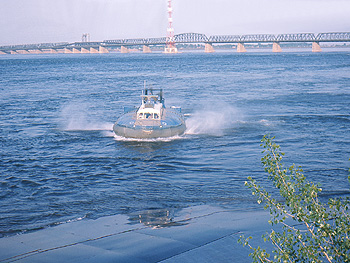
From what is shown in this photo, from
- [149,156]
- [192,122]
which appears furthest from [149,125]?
[192,122]

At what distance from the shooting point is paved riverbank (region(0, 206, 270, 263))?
1403cm

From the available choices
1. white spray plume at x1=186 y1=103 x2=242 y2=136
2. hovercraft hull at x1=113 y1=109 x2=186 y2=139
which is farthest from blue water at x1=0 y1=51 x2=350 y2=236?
hovercraft hull at x1=113 y1=109 x2=186 y2=139

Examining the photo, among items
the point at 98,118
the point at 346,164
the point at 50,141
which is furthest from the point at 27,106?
the point at 346,164

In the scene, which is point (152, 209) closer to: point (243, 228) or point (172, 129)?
point (243, 228)

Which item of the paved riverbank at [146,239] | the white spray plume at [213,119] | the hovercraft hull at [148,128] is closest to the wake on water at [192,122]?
the white spray plume at [213,119]

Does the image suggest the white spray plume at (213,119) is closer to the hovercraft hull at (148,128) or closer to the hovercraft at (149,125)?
the hovercraft hull at (148,128)

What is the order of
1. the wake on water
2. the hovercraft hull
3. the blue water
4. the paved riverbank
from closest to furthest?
the paved riverbank → the blue water → the hovercraft hull → the wake on water

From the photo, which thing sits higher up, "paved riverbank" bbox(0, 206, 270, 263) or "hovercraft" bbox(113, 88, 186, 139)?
"hovercraft" bbox(113, 88, 186, 139)

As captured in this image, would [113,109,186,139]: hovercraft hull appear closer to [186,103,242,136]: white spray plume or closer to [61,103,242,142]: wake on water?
[61,103,242,142]: wake on water

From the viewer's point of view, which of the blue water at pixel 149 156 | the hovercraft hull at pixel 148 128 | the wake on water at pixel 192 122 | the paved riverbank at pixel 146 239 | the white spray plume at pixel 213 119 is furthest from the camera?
the white spray plume at pixel 213 119

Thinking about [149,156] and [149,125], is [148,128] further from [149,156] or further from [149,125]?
[149,156]

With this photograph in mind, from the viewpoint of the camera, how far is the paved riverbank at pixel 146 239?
14.0m

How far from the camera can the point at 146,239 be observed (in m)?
15.6

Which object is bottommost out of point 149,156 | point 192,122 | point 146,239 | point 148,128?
point 149,156
